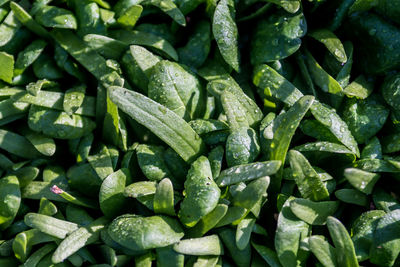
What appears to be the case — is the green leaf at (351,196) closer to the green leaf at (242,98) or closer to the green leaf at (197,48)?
the green leaf at (242,98)

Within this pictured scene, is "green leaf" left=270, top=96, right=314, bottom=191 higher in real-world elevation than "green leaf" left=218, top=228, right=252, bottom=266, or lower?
higher

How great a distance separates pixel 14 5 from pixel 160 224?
3.84 ft

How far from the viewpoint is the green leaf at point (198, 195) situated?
1.60 m

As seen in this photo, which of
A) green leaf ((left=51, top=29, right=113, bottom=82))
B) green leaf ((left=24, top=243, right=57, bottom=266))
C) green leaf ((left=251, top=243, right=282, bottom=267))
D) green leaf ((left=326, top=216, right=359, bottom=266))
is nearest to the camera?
green leaf ((left=326, top=216, right=359, bottom=266))

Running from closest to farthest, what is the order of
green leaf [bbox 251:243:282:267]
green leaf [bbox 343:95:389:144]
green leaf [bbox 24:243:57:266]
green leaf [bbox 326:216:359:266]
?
green leaf [bbox 326:216:359:266] < green leaf [bbox 251:243:282:267] < green leaf [bbox 24:243:57:266] < green leaf [bbox 343:95:389:144]

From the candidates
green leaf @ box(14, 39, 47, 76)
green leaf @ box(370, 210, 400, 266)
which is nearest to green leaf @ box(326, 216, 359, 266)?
green leaf @ box(370, 210, 400, 266)

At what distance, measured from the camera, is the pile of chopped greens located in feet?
5.38

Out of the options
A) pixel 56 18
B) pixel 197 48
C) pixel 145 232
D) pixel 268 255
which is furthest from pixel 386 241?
pixel 56 18

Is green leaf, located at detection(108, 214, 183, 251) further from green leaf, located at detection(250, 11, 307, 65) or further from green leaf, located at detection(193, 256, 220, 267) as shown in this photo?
green leaf, located at detection(250, 11, 307, 65)

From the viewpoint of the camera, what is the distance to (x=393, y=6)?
1.86 meters

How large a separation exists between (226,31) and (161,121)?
20.3 inches

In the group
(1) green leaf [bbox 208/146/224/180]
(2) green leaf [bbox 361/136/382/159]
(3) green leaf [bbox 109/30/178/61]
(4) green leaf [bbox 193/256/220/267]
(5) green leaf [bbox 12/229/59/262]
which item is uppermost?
(3) green leaf [bbox 109/30/178/61]

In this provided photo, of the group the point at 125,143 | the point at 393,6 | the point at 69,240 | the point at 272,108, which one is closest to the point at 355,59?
the point at 393,6

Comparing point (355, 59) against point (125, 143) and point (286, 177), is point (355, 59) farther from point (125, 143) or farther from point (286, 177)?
point (125, 143)
